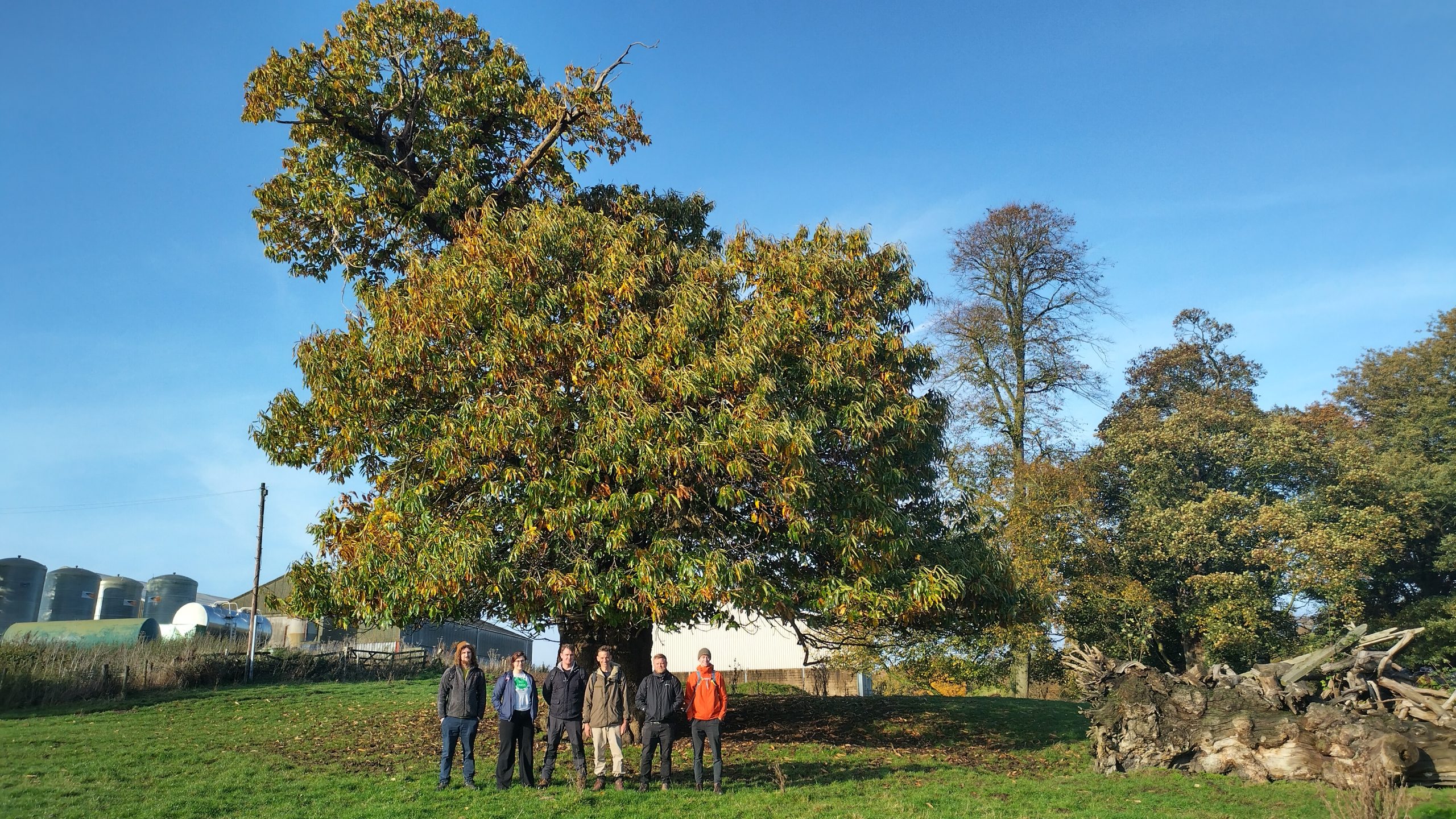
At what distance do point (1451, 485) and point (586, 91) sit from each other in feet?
105

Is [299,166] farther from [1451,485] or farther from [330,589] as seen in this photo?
[1451,485]

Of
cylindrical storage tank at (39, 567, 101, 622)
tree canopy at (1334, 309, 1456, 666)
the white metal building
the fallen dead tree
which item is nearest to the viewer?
the fallen dead tree

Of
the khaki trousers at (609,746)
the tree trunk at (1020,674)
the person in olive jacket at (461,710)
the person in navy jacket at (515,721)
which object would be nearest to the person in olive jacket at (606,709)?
the khaki trousers at (609,746)

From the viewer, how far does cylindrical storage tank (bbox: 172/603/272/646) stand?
122 feet

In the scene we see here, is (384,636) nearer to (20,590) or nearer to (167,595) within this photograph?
Answer: (167,595)

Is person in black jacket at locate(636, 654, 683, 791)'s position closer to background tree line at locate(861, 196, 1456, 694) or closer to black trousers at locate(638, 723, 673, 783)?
black trousers at locate(638, 723, 673, 783)

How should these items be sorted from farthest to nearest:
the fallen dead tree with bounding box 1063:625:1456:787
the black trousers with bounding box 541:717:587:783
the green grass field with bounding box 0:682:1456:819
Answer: the fallen dead tree with bounding box 1063:625:1456:787
the black trousers with bounding box 541:717:587:783
the green grass field with bounding box 0:682:1456:819

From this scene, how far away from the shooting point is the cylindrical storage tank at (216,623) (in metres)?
37.1

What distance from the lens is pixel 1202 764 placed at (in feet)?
46.7

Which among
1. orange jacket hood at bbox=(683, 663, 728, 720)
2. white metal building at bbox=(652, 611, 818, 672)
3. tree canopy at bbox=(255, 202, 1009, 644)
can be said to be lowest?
white metal building at bbox=(652, 611, 818, 672)

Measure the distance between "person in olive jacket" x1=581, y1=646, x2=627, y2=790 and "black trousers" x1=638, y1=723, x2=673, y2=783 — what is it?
12.2 inches

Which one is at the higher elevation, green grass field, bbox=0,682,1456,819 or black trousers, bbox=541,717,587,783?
black trousers, bbox=541,717,587,783

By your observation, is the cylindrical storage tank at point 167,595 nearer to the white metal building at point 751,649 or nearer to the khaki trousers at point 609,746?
the white metal building at point 751,649

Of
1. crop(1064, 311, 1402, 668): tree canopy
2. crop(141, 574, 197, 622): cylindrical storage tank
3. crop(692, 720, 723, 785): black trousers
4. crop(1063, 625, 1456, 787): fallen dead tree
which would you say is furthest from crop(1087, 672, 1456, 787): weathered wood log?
crop(141, 574, 197, 622): cylindrical storage tank
